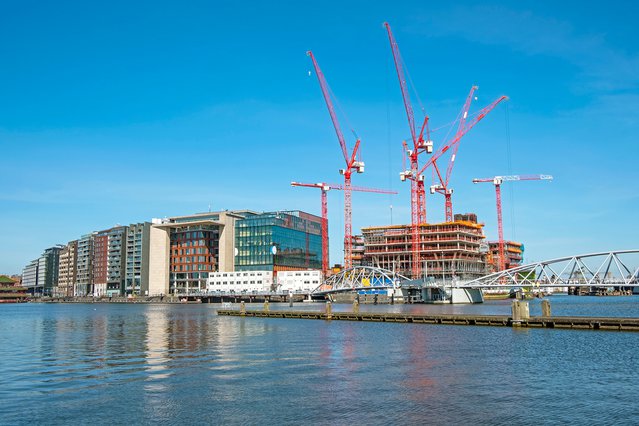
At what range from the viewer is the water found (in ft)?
98.2

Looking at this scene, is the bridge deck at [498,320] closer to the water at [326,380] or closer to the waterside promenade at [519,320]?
the waterside promenade at [519,320]

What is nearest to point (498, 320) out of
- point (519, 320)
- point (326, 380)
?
point (519, 320)

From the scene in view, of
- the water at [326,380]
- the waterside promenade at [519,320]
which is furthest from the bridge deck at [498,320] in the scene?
the water at [326,380]

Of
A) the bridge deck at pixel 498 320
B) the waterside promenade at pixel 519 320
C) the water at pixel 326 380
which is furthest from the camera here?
the waterside promenade at pixel 519 320

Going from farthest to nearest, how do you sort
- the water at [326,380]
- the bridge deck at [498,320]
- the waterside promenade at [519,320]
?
the waterside promenade at [519,320], the bridge deck at [498,320], the water at [326,380]

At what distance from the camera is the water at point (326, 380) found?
98.2ft

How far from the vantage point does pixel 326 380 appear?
128ft

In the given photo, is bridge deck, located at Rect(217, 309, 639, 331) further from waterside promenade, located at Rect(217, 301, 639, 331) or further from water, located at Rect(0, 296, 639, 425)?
water, located at Rect(0, 296, 639, 425)

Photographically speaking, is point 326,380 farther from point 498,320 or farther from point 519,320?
point 498,320

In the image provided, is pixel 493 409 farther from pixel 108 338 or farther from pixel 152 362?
pixel 108 338

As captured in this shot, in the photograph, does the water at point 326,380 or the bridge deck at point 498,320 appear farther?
the bridge deck at point 498,320

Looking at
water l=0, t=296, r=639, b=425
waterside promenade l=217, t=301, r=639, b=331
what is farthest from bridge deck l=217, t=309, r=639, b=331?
water l=0, t=296, r=639, b=425

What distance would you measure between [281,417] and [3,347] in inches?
1749

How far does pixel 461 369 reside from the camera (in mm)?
43594
